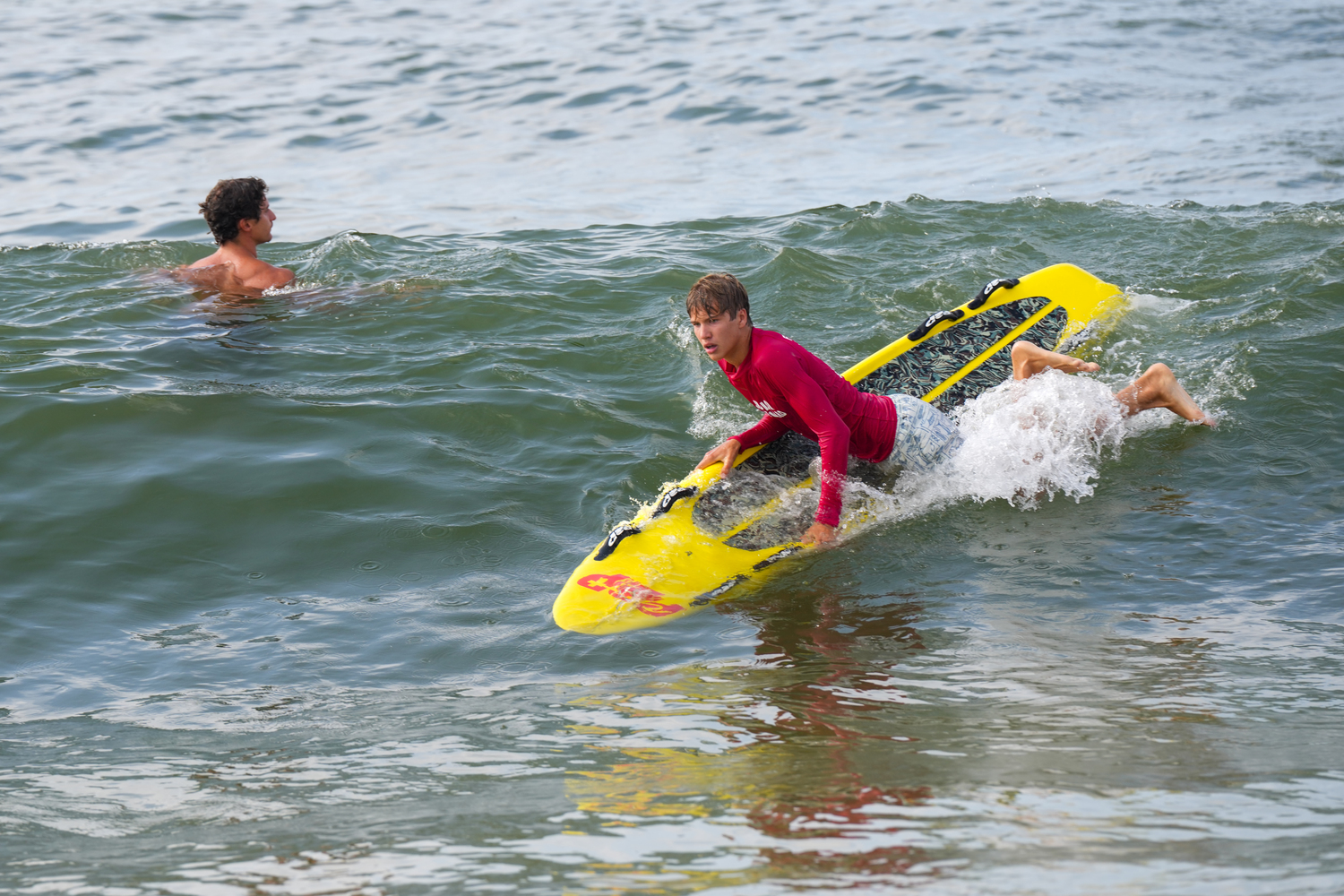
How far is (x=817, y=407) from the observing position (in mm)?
5668

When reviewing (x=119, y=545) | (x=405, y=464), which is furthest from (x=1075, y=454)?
(x=119, y=545)

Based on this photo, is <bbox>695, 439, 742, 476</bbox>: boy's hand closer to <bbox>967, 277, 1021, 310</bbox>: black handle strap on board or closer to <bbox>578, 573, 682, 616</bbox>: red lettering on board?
<bbox>578, 573, 682, 616</bbox>: red lettering on board

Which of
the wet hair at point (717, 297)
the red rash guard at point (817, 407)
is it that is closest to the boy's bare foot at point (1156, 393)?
the red rash guard at point (817, 407)

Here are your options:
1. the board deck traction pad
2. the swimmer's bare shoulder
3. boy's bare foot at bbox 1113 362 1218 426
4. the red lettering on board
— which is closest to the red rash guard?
the board deck traction pad

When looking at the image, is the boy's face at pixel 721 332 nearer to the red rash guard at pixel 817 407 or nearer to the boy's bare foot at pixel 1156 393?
the red rash guard at pixel 817 407

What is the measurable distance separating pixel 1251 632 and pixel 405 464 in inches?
197

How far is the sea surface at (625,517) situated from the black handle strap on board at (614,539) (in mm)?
451

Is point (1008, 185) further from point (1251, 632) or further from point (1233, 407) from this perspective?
point (1251, 632)

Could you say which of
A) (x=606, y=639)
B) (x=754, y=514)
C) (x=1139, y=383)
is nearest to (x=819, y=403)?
(x=754, y=514)

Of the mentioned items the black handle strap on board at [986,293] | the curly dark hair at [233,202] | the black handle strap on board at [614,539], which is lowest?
the black handle strap on board at [614,539]

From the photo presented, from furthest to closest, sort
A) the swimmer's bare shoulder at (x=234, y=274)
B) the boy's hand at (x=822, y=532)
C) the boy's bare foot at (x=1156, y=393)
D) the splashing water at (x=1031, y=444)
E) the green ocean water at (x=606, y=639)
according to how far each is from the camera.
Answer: the swimmer's bare shoulder at (x=234, y=274)
the boy's bare foot at (x=1156, y=393)
the splashing water at (x=1031, y=444)
the boy's hand at (x=822, y=532)
the green ocean water at (x=606, y=639)

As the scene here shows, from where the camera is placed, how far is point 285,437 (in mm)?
7812

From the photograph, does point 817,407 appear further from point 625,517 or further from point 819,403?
point 625,517

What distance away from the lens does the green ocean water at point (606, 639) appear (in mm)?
3473
